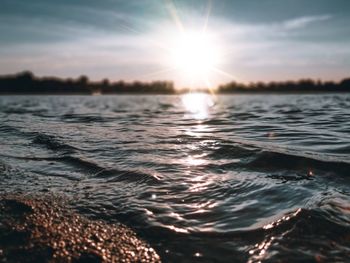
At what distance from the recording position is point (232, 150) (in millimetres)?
7914

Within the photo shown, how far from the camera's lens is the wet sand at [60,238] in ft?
8.92

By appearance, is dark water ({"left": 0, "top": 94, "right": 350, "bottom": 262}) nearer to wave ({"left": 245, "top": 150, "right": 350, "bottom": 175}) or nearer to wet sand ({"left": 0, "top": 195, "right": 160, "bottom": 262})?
wave ({"left": 245, "top": 150, "right": 350, "bottom": 175})

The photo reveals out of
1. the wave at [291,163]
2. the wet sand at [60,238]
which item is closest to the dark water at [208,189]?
the wave at [291,163]

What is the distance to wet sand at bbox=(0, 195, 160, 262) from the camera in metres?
2.72

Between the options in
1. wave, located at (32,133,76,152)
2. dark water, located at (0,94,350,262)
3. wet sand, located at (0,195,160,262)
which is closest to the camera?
wet sand, located at (0,195,160,262)

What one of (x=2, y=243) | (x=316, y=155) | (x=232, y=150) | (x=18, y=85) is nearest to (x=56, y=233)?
(x=2, y=243)

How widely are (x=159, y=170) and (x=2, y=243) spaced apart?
11.4 ft

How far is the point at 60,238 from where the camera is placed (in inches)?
118

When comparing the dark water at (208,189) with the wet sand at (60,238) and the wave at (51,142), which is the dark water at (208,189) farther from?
the wet sand at (60,238)

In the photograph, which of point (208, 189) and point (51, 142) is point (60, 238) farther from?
point (51, 142)

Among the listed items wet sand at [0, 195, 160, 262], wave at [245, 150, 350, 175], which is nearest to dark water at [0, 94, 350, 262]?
wave at [245, 150, 350, 175]

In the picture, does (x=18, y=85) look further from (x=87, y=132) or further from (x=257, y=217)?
(x=257, y=217)

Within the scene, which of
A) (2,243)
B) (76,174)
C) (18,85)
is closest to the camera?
(2,243)

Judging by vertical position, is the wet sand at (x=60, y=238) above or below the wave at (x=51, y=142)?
above
